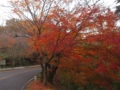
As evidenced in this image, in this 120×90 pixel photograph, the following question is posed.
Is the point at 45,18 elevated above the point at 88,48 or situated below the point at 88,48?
above

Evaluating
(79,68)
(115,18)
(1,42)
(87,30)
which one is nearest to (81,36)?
(87,30)

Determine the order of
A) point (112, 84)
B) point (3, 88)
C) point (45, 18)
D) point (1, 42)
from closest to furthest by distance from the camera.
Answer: point (3, 88) < point (45, 18) < point (112, 84) < point (1, 42)

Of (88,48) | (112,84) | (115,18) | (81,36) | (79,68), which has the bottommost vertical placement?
(112,84)

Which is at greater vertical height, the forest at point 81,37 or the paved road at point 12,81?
the forest at point 81,37

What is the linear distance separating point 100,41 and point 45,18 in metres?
6.39

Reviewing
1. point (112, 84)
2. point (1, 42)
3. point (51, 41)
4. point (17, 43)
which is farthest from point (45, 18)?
point (17, 43)

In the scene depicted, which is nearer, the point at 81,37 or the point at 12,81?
the point at 81,37

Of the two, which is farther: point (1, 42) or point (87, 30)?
point (1, 42)

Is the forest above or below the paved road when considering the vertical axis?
above

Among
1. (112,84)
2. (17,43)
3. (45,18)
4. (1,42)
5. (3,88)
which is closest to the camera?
(3,88)

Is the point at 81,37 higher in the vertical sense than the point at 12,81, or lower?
higher

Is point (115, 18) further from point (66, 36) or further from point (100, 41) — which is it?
point (66, 36)

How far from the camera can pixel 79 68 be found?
57.1 feet

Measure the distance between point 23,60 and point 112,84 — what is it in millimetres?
30818
